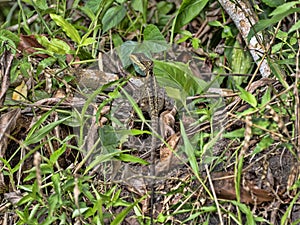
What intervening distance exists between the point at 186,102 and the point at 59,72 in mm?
356

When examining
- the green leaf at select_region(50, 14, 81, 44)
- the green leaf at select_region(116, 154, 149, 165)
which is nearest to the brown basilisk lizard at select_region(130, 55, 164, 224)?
the green leaf at select_region(116, 154, 149, 165)

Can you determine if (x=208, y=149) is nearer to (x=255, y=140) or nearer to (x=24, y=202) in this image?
(x=255, y=140)

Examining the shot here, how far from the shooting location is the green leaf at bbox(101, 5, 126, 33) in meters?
1.78

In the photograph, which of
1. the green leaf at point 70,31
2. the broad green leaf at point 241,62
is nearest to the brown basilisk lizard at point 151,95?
the green leaf at point 70,31

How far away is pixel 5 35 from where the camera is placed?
158 cm

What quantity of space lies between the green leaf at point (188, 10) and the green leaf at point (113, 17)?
0.71 feet

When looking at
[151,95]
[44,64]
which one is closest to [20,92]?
[44,64]

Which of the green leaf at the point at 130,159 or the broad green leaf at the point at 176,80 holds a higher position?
the broad green leaf at the point at 176,80

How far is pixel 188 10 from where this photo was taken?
65.0 inches

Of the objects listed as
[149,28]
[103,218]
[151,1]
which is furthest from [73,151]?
[151,1]

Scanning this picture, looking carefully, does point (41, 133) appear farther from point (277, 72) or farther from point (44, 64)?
point (277, 72)

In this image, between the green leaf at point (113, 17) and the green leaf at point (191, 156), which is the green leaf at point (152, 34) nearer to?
the green leaf at point (113, 17)

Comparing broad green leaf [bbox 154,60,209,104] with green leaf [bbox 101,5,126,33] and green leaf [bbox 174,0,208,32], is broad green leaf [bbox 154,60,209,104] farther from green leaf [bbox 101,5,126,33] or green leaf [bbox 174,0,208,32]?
green leaf [bbox 101,5,126,33]

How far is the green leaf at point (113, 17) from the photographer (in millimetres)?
1783
